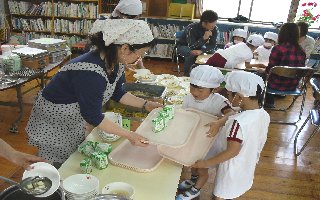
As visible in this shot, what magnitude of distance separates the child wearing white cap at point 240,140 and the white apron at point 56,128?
0.66 metres

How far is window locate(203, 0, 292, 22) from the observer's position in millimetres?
6164

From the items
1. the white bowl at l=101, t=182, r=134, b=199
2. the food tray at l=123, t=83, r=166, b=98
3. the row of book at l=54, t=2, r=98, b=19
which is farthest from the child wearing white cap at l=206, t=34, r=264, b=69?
the row of book at l=54, t=2, r=98, b=19

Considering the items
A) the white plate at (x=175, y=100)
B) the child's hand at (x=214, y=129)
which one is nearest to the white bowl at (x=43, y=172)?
the child's hand at (x=214, y=129)

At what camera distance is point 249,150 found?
65.9 inches

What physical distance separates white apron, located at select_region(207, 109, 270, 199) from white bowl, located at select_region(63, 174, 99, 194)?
2.39 ft

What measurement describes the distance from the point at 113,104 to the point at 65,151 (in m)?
0.58

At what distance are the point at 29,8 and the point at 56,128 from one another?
5.32 m

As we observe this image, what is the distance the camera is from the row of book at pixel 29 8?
5910 mm

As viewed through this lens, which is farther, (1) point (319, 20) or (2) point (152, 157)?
(1) point (319, 20)

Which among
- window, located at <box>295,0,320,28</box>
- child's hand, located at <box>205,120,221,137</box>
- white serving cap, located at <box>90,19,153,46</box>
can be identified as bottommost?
child's hand, located at <box>205,120,221,137</box>

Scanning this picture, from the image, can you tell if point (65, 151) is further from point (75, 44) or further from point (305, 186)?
point (75, 44)

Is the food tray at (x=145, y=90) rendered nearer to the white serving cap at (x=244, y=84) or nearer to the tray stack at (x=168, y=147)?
the tray stack at (x=168, y=147)

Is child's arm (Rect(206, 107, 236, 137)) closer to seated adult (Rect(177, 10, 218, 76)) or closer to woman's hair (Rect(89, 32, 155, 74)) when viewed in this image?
woman's hair (Rect(89, 32, 155, 74))

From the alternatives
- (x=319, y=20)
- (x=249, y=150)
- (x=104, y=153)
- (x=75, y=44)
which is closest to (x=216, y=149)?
(x=249, y=150)
